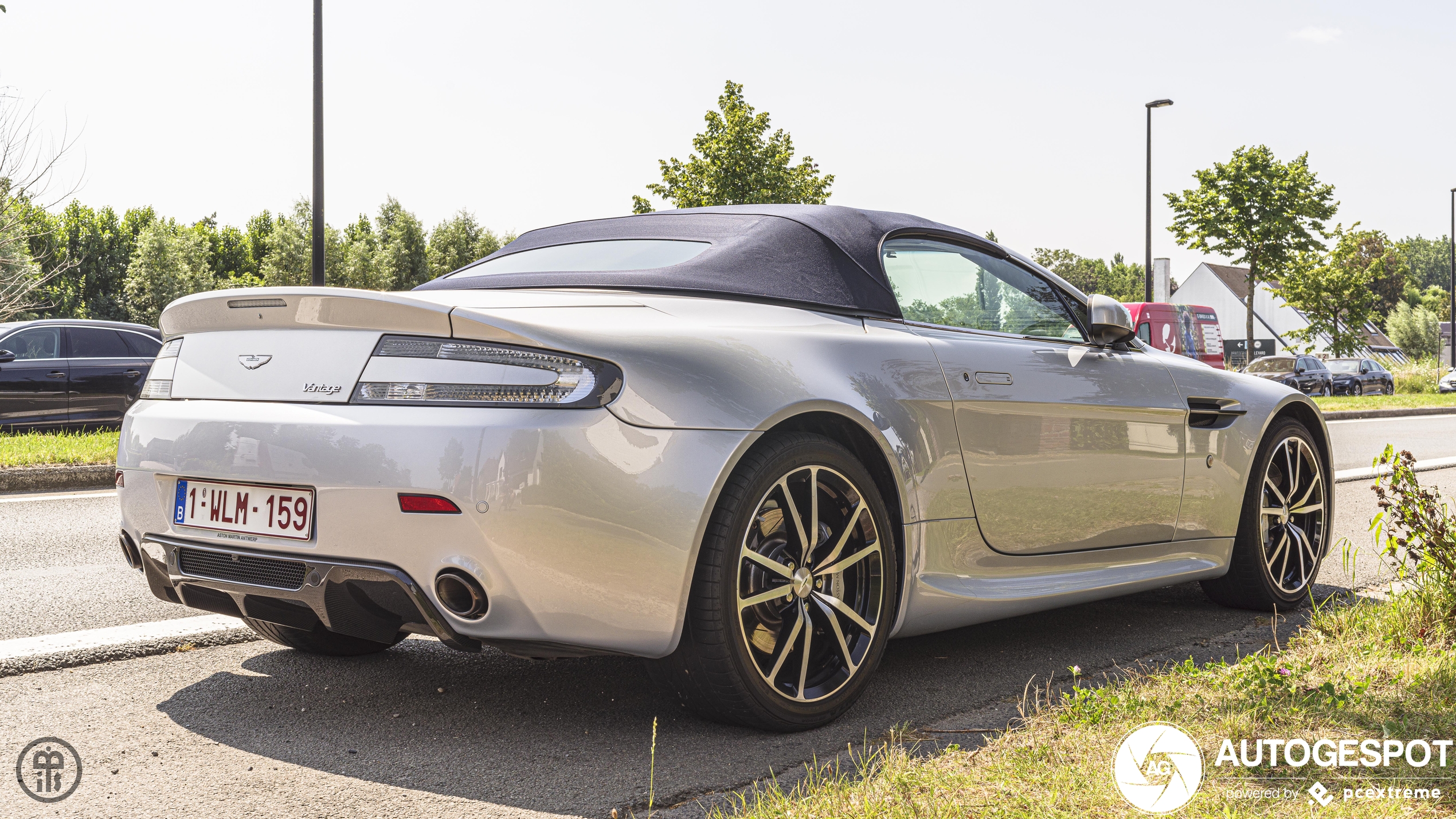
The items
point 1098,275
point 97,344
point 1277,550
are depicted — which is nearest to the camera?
point 1277,550

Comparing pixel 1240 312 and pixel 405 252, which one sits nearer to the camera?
pixel 405 252

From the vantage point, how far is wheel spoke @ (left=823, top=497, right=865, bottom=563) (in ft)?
10.4

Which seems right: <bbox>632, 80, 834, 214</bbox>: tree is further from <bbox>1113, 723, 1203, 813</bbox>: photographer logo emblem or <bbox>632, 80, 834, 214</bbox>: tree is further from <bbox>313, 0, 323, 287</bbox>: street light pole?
<bbox>1113, 723, 1203, 813</bbox>: photographer logo emblem

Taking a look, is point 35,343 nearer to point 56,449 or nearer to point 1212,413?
point 56,449

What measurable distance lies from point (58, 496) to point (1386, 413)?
24.3 m

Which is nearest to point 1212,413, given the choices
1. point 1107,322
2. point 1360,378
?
point 1107,322

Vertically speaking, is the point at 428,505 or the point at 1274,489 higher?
the point at 428,505

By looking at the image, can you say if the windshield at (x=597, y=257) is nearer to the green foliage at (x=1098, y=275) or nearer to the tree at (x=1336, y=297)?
the tree at (x=1336, y=297)

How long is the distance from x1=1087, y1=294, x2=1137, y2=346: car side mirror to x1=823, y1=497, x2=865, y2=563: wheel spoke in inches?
57.0

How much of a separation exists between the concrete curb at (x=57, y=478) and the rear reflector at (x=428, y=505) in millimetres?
7832

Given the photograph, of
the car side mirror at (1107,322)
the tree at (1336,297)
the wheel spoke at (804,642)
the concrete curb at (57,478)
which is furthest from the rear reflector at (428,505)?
the tree at (1336,297)

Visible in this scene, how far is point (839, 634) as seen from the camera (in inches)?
125

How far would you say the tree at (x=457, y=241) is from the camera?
67.8 metres

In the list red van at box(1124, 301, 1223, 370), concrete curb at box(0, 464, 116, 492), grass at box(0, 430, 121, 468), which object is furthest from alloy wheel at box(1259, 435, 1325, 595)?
red van at box(1124, 301, 1223, 370)
